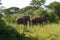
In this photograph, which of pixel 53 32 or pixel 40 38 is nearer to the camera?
pixel 40 38

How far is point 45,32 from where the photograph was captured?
9586mm

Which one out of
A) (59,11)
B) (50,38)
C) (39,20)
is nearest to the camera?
(50,38)

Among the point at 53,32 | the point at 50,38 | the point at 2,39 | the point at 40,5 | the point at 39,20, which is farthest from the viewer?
→ the point at 40,5

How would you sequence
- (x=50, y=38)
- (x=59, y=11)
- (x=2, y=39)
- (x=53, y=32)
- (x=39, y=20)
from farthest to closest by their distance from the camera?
(x=59, y=11) < (x=39, y=20) < (x=53, y=32) < (x=50, y=38) < (x=2, y=39)

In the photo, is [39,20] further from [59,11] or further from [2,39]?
[59,11]

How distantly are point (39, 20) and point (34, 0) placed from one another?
13.5 m

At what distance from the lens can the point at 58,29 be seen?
1002 centimetres

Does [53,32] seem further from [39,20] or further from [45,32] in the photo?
[39,20]

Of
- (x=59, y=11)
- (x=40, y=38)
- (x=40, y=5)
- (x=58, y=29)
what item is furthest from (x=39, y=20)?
(x=40, y=5)

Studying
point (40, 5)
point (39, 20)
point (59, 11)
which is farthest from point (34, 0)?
point (39, 20)

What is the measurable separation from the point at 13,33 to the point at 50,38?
5.15 feet

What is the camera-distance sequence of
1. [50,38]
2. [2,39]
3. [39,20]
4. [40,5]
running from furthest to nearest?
[40,5] < [39,20] < [50,38] < [2,39]

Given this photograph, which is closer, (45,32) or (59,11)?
(45,32)

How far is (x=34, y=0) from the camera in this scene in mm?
27656
